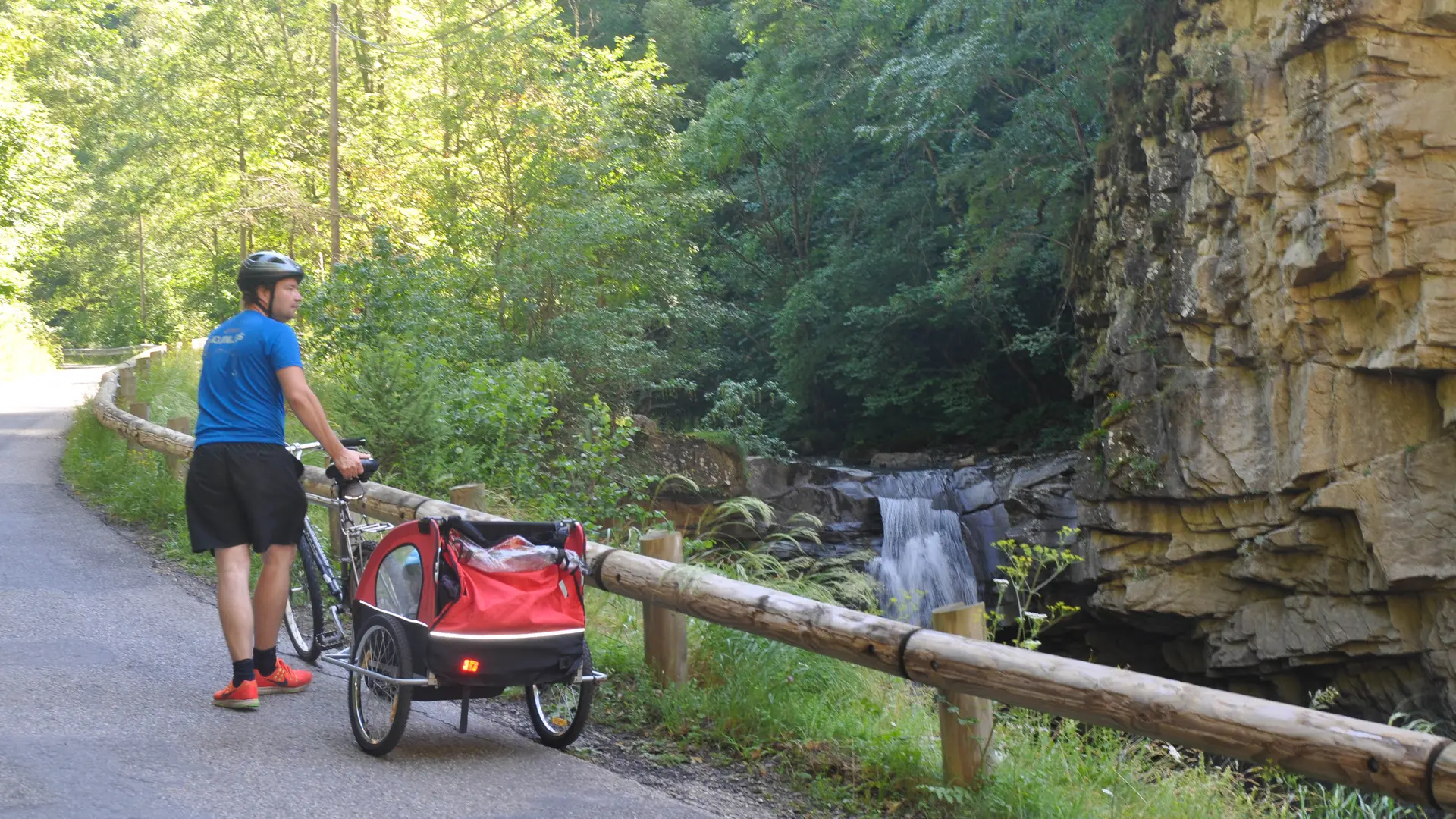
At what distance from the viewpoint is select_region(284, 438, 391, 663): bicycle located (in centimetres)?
579

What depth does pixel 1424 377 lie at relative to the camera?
15250 mm

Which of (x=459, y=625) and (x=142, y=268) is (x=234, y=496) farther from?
(x=142, y=268)

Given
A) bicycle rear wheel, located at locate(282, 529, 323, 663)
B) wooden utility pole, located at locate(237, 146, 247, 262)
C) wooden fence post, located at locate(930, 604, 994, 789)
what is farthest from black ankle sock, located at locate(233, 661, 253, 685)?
wooden utility pole, located at locate(237, 146, 247, 262)

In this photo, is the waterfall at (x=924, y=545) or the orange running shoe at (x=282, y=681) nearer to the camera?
the orange running shoe at (x=282, y=681)

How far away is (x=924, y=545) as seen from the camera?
68.8 ft

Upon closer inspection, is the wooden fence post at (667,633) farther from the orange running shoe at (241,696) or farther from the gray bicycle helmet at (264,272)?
the gray bicycle helmet at (264,272)

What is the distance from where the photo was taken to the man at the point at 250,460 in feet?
17.6

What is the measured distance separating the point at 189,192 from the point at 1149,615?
32370 mm

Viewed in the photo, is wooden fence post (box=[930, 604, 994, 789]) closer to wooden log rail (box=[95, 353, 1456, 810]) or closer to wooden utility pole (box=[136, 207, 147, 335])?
wooden log rail (box=[95, 353, 1456, 810])

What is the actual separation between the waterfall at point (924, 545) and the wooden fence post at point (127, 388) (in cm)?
1182

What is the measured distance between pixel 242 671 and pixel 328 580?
0.75 m

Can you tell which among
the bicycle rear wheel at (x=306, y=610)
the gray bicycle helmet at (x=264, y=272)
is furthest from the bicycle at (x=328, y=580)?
Result: the gray bicycle helmet at (x=264, y=272)

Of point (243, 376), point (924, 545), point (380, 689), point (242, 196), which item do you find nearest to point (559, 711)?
point (380, 689)

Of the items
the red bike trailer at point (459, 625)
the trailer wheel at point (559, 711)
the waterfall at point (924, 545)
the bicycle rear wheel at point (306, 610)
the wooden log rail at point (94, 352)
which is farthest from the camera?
the wooden log rail at point (94, 352)
